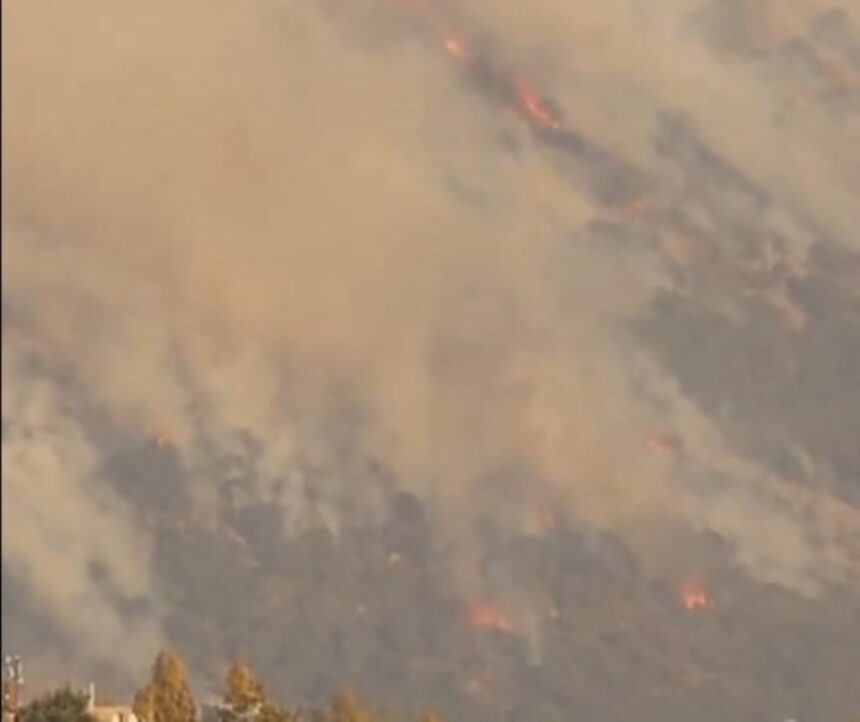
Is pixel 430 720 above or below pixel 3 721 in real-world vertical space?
above

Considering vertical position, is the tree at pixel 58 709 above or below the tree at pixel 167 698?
below

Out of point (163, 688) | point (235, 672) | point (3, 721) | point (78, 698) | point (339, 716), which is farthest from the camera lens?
point (339, 716)

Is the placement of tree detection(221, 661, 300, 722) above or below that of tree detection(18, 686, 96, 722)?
above

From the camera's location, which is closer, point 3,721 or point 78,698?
point 78,698

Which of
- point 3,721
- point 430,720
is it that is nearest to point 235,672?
point 3,721

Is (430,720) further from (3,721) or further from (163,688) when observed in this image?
(3,721)

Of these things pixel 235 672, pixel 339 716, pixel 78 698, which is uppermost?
pixel 339 716

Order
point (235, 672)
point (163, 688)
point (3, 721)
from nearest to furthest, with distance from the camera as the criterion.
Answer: point (3, 721), point (235, 672), point (163, 688)

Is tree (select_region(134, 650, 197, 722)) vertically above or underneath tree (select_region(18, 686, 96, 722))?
above
